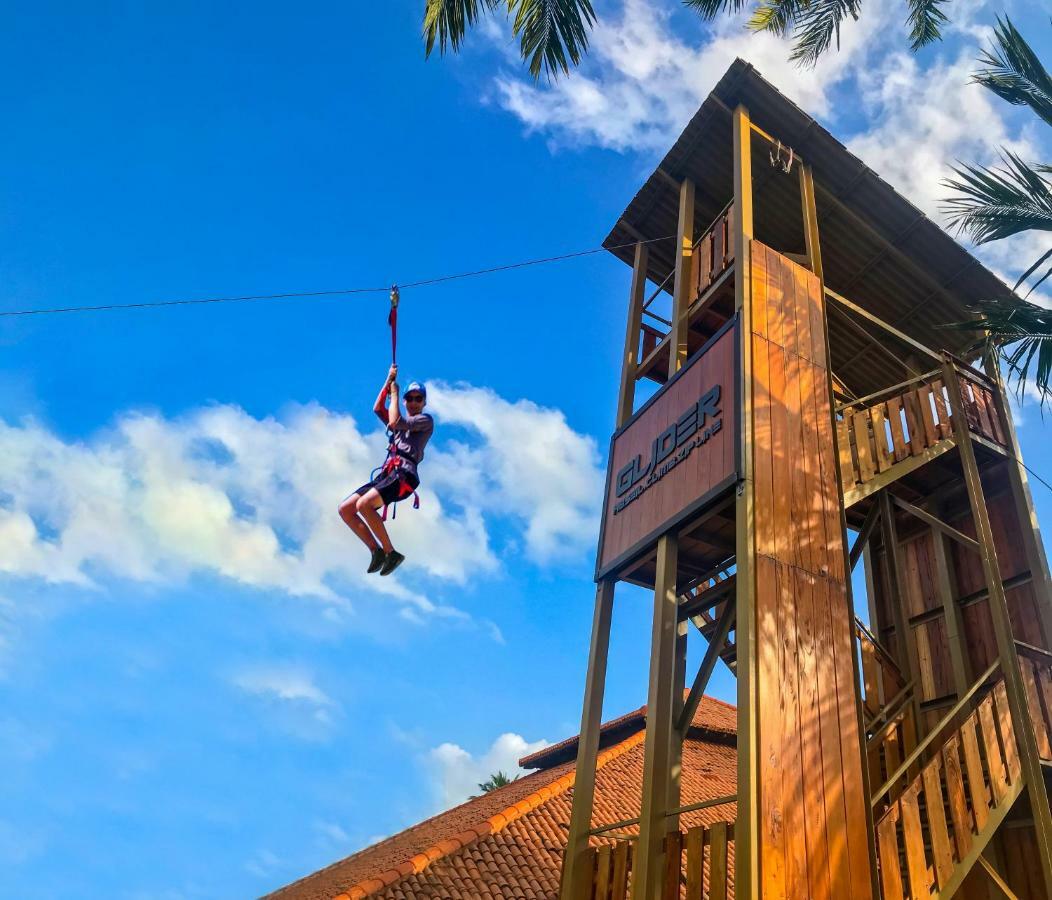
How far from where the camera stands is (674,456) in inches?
350

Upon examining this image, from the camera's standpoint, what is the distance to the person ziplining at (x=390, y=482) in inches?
285

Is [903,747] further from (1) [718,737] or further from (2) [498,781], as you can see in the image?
(2) [498,781]

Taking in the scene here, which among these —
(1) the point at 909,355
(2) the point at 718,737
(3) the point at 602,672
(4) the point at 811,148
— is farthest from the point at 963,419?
(2) the point at 718,737

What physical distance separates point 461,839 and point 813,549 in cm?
749

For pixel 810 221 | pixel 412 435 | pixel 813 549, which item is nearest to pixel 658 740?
pixel 813 549

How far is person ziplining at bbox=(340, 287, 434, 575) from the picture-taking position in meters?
7.23

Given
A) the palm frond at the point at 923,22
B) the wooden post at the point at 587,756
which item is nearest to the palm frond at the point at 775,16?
the palm frond at the point at 923,22

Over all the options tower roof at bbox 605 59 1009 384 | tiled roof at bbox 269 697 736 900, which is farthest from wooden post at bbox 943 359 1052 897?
tiled roof at bbox 269 697 736 900

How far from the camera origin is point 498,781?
2919 cm

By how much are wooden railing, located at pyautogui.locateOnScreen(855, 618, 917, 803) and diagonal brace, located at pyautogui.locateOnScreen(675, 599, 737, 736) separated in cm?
132

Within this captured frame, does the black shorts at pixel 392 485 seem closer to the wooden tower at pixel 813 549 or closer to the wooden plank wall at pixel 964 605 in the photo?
the wooden tower at pixel 813 549

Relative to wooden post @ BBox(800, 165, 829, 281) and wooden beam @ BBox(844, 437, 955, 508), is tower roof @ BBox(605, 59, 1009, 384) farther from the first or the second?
wooden beam @ BBox(844, 437, 955, 508)

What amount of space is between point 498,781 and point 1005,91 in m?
26.3

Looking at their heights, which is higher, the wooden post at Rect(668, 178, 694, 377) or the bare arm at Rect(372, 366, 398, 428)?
the wooden post at Rect(668, 178, 694, 377)
